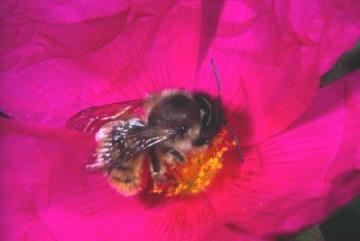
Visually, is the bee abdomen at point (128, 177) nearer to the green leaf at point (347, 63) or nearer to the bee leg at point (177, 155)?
the bee leg at point (177, 155)

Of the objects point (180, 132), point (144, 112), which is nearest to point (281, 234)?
point (180, 132)

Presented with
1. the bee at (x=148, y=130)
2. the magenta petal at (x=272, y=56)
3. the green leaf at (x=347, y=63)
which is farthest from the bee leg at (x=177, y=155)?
the green leaf at (x=347, y=63)

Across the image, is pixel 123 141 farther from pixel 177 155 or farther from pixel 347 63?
pixel 347 63

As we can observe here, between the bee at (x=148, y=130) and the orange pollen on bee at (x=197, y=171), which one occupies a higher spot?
the bee at (x=148, y=130)

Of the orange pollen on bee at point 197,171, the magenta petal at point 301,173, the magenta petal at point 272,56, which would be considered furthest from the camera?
the orange pollen on bee at point 197,171

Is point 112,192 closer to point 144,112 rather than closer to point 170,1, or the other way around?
point 144,112

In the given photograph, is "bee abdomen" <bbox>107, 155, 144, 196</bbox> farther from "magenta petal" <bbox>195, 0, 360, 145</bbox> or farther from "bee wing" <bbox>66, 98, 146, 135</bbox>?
"magenta petal" <bbox>195, 0, 360, 145</bbox>

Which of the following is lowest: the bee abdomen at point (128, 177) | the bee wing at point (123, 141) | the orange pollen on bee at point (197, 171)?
the orange pollen on bee at point (197, 171)
